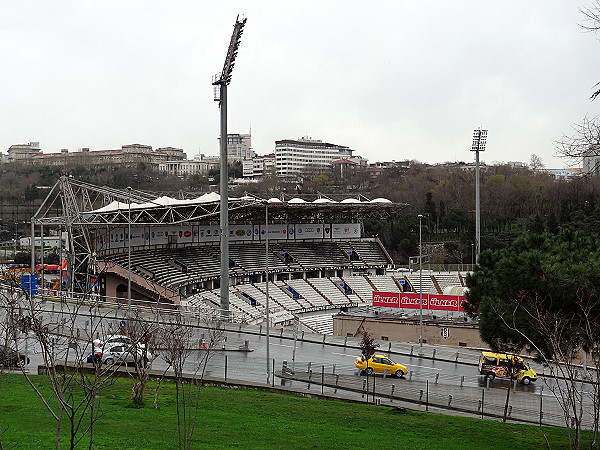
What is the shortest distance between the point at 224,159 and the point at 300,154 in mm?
143195

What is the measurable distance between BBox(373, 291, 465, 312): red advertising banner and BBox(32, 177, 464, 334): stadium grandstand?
1531mm

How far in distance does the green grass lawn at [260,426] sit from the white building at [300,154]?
153 metres

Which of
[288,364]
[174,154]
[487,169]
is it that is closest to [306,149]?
[174,154]

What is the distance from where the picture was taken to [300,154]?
185250mm

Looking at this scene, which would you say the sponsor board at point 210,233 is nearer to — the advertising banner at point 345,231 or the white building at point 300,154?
the advertising banner at point 345,231

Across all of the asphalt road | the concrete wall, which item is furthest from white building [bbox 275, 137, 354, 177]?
the asphalt road

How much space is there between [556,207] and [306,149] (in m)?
107

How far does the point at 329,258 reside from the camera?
217 ft

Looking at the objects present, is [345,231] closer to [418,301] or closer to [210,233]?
[210,233]

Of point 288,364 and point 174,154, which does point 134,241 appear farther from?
point 174,154

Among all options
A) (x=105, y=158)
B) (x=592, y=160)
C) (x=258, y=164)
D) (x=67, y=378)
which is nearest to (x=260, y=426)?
(x=67, y=378)

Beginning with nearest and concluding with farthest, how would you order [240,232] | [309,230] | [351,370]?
[351,370]
[240,232]
[309,230]

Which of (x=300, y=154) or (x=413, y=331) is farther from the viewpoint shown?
(x=300, y=154)

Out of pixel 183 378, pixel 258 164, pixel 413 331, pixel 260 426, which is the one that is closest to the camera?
pixel 260 426
